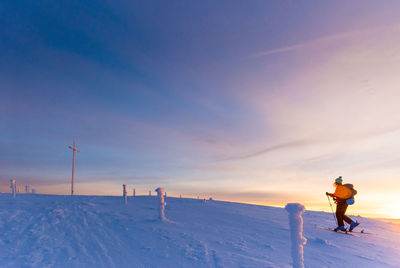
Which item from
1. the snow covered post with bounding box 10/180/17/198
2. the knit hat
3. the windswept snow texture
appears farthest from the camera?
the snow covered post with bounding box 10/180/17/198

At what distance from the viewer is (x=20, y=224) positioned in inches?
476

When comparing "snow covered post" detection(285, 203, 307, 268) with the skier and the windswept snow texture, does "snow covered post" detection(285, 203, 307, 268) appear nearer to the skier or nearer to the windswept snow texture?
the windswept snow texture

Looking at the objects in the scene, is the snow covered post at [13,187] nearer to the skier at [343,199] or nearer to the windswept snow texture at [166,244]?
the windswept snow texture at [166,244]

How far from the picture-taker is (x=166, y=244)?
902 centimetres

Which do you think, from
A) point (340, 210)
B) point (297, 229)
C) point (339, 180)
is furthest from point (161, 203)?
point (339, 180)

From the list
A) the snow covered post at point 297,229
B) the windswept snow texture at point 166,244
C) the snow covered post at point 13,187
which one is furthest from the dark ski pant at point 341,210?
the snow covered post at point 13,187

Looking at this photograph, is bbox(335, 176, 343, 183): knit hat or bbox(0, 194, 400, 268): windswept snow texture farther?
bbox(335, 176, 343, 183): knit hat

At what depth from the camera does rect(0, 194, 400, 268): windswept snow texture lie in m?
7.89

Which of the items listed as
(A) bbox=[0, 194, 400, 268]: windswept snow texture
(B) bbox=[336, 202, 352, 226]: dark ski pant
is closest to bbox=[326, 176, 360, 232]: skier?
(B) bbox=[336, 202, 352, 226]: dark ski pant

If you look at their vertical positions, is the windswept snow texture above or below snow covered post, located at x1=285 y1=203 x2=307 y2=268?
below

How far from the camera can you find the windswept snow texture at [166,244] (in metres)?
7.89

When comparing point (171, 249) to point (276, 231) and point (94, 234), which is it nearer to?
point (94, 234)

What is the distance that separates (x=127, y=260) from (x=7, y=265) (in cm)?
349

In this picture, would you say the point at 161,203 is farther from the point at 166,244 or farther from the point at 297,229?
the point at 297,229
